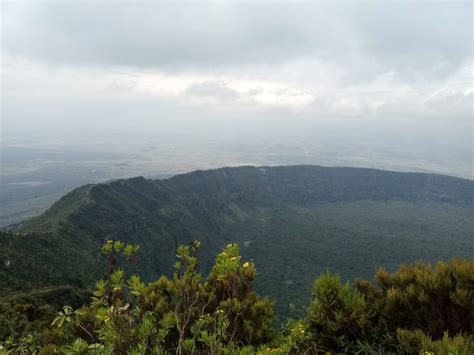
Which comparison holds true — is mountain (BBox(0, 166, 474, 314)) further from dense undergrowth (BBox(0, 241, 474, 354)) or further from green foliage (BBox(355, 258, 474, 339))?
green foliage (BBox(355, 258, 474, 339))

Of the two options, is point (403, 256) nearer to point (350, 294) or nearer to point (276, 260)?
point (276, 260)

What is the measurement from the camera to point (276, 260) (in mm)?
71188

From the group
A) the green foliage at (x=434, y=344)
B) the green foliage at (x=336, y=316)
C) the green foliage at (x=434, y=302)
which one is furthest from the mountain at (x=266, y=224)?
the green foliage at (x=434, y=344)

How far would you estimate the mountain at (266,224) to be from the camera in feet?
137

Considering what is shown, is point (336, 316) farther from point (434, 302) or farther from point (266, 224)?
point (266, 224)

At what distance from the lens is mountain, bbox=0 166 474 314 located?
41812 mm

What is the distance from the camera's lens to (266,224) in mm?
101188

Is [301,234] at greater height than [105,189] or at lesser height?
lesser

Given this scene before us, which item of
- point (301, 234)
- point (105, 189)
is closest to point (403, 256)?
point (301, 234)

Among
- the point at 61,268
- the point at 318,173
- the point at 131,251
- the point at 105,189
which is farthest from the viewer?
the point at 318,173

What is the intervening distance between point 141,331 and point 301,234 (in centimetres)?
8887

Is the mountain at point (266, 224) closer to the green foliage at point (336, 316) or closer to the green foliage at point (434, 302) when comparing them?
the green foliage at point (336, 316)

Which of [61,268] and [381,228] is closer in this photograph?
[61,268]

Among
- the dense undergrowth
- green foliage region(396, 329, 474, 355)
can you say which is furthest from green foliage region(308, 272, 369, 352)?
green foliage region(396, 329, 474, 355)
